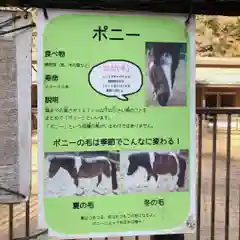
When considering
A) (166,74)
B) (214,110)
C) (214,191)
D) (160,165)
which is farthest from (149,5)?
(214,191)

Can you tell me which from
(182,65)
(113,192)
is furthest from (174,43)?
(113,192)

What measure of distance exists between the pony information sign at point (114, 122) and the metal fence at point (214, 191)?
261 millimetres

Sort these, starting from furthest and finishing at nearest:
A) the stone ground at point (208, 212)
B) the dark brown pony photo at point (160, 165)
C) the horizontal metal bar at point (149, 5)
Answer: the stone ground at point (208, 212) → the dark brown pony photo at point (160, 165) → the horizontal metal bar at point (149, 5)

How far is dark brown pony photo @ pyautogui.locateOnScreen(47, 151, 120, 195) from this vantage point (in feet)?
7.17

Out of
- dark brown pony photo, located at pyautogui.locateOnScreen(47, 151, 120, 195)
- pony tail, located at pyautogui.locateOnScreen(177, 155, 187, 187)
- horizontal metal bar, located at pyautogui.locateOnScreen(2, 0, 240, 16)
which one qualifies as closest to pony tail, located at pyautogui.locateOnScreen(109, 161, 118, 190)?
dark brown pony photo, located at pyautogui.locateOnScreen(47, 151, 120, 195)

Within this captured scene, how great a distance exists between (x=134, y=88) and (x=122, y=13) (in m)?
0.37

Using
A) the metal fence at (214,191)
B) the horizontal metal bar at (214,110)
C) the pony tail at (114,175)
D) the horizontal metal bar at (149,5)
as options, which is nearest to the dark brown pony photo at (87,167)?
the pony tail at (114,175)

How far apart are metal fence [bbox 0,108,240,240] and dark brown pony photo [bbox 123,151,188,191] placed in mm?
403

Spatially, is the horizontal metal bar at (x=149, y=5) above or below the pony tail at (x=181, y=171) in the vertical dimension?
above

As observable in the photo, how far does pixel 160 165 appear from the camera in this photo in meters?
2.28

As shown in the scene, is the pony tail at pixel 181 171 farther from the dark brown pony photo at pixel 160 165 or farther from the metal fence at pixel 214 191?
the metal fence at pixel 214 191

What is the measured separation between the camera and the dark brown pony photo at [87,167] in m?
2.19

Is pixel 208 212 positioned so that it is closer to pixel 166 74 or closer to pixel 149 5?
pixel 166 74

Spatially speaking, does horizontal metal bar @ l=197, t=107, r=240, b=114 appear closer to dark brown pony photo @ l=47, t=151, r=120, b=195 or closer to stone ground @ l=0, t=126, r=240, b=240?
stone ground @ l=0, t=126, r=240, b=240
